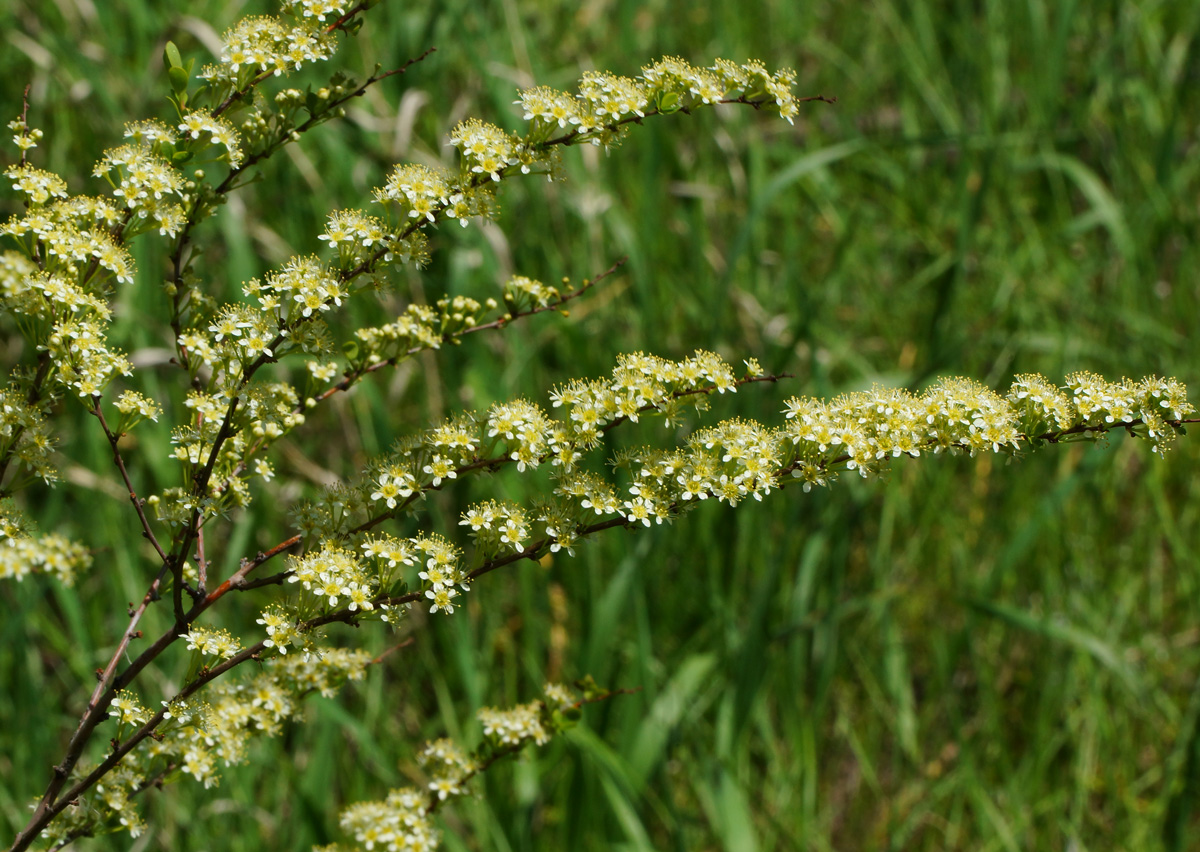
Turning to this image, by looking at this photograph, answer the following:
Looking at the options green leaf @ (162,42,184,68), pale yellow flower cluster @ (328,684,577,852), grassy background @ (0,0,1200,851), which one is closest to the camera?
green leaf @ (162,42,184,68)

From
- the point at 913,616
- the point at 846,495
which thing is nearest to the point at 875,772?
the point at 913,616

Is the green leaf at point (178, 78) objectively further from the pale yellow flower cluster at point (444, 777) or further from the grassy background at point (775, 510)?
the grassy background at point (775, 510)

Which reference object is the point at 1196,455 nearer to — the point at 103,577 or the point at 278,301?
the point at 278,301

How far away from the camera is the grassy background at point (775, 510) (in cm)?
347

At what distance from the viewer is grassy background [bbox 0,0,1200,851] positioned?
3473 millimetres

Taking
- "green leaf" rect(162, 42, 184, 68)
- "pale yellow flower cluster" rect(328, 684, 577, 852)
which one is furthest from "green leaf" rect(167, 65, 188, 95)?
"pale yellow flower cluster" rect(328, 684, 577, 852)

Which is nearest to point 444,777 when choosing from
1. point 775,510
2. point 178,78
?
point 178,78

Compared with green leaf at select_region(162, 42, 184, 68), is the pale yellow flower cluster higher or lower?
lower

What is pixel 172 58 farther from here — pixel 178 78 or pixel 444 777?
pixel 444 777

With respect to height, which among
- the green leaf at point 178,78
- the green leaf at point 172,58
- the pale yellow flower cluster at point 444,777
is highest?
the green leaf at point 172,58

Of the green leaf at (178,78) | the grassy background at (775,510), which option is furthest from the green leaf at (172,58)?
the grassy background at (775,510)

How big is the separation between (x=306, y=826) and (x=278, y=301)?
201 cm

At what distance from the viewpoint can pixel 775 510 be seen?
4207mm

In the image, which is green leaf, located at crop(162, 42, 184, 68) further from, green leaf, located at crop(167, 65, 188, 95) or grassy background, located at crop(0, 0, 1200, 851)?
grassy background, located at crop(0, 0, 1200, 851)
